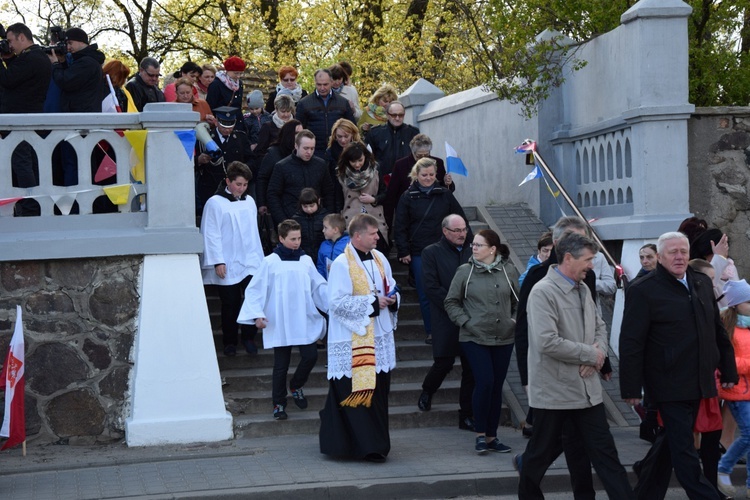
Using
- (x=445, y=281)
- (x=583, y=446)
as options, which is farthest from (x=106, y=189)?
(x=583, y=446)

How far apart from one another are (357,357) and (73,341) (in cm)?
249

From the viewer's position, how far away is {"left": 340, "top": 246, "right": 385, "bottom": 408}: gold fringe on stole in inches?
346

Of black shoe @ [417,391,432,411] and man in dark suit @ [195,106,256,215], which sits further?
man in dark suit @ [195,106,256,215]

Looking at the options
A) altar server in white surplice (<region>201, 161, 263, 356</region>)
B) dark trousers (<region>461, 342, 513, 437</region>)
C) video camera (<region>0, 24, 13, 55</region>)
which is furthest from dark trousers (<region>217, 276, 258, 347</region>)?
video camera (<region>0, 24, 13, 55</region>)

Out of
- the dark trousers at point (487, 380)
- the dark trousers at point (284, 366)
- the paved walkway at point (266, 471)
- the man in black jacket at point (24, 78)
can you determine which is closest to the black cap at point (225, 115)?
the man in black jacket at point (24, 78)

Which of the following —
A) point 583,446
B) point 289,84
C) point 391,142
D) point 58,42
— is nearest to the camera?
point 583,446

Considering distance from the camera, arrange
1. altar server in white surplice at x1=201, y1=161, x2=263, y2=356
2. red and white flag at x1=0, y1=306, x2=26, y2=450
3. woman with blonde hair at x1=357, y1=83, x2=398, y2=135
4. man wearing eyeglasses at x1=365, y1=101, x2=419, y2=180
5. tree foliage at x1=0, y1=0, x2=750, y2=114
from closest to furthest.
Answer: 1. red and white flag at x1=0, y1=306, x2=26, y2=450
2. altar server in white surplice at x1=201, y1=161, x2=263, y2=356
3. man wearing eyeglasses at x1=365, y1=101, x2=419, y2=180
4. woman with blonde hair at x1=357, y1=83, x2=398, y2=135
5. tree foliage at x1=0, y1=0, x2=750, y2=114

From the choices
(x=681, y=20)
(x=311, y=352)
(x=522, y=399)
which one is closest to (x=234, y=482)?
(x=311, y=352)

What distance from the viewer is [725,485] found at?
26.4 feet

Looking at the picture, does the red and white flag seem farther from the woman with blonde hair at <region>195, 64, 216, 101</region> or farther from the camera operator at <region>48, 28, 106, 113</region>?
the woman with blonde hair at <region>195, 64, 216, 101</region>

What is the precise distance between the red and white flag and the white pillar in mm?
918

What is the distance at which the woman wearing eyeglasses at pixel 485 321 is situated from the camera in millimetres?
9008

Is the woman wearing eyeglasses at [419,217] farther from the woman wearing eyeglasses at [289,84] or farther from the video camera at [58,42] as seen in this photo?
the woman wearing eyeglasses at [289,84]

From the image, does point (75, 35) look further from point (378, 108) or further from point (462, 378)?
point (378, 108)
